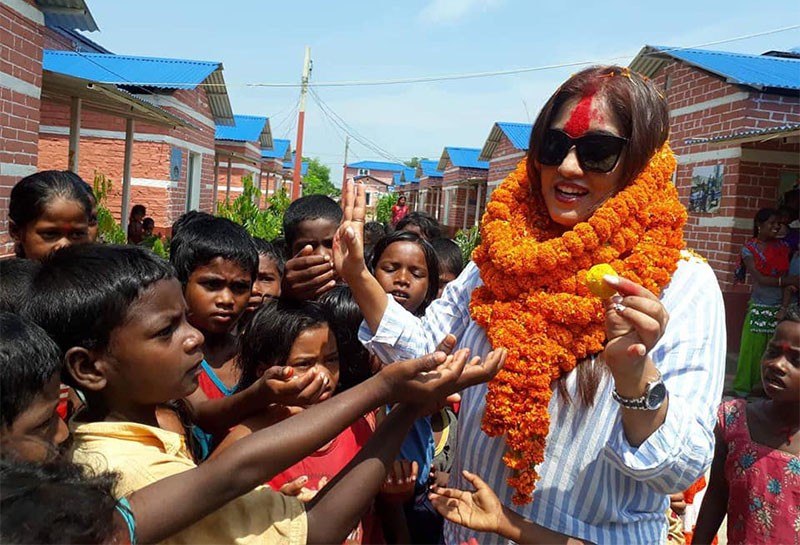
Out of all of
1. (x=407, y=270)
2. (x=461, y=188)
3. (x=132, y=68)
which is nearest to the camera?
(x=407, y=270)

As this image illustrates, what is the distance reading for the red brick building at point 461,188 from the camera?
84.7ft

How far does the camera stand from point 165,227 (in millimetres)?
13859

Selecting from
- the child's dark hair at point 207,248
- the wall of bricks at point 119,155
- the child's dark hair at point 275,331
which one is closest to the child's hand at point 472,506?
→ the child's dark hair at point 275,331

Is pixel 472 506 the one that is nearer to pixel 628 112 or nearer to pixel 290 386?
pixel 290 386

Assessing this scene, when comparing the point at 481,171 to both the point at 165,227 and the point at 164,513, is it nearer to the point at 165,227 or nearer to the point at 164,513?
the point at 165,227

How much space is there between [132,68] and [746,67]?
34.4 feet

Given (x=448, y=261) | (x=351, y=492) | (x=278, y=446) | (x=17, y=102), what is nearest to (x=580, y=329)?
(x=351, y=492)

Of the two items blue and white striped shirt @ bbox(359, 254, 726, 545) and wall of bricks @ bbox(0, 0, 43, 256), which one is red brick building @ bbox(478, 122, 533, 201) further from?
blue and white striped shirt @ bbox(359, 254, 726, 545)

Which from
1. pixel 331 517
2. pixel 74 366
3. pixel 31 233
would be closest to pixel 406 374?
pixel 331 517

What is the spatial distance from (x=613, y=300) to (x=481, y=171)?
25059mm

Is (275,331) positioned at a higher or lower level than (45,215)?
lower

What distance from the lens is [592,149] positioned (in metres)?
1.68

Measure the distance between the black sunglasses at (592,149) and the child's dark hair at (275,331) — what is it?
0.96m

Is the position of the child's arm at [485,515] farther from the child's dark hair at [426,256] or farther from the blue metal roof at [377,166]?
the blue metal roof at [377,166]
